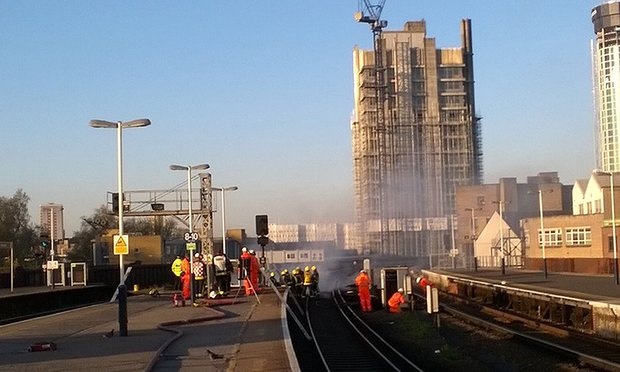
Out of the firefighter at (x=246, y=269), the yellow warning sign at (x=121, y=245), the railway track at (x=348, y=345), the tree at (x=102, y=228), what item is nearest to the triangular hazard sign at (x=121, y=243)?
the yellow warning sign at (x=121, y=245)

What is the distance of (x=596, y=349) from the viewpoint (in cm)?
2338

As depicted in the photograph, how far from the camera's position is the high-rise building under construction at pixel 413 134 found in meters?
130

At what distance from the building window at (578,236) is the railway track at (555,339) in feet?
104

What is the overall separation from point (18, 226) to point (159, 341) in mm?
82316

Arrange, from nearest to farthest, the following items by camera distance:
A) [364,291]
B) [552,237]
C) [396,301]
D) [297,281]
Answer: [396,301] < [364,291] < [297,281] < [552,237]

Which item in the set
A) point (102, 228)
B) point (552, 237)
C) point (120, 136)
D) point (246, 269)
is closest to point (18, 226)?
point (102, 228)

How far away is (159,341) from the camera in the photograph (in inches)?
830

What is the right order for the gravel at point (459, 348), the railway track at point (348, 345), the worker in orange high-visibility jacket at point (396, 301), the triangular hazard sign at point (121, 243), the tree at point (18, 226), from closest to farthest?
the gravel at point (459, 348) < the railway track at point (348, 345) < the triangular hazard sign at point (121, 243) < the worker in orange high-visibility jacket at point (396, 301) < the tree at point (18, 226)

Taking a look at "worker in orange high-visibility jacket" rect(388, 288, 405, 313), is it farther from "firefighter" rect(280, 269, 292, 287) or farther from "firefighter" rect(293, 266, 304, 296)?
"firefighter" rect(280, 269, 292, 287)

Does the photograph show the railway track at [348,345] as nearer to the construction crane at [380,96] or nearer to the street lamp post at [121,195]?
the street lamp post at [121,195]

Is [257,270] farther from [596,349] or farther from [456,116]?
[456,116]

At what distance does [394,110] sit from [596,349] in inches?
4533

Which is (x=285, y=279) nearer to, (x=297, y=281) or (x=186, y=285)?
(x=297, y=281)

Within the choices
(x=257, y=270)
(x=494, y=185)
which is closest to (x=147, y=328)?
(x=257, y=270)
